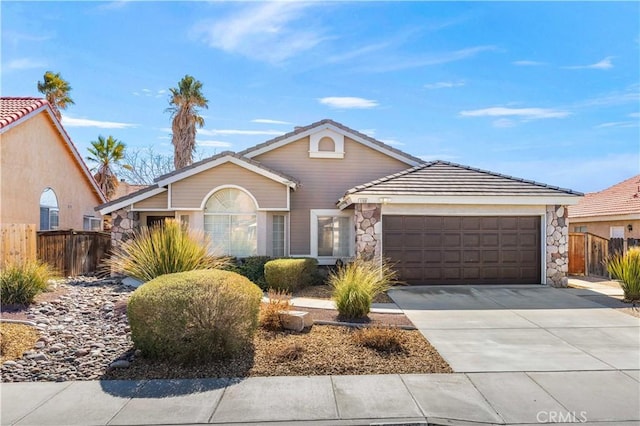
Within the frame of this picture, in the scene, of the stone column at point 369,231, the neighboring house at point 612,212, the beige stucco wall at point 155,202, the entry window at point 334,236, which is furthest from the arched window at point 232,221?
the neighboring house at point 612,212

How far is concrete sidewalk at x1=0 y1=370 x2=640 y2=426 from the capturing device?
473cm

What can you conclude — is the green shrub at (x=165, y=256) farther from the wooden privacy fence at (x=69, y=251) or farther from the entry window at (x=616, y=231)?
the entry window at (x=616, y=231)

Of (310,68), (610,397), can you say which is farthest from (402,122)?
(610,397)

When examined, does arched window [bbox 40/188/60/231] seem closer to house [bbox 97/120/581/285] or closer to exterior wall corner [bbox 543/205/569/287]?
house [bbox 97/120/581/285]

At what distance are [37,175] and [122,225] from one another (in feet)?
18.0

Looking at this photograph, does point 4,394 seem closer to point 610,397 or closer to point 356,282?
point 356,282

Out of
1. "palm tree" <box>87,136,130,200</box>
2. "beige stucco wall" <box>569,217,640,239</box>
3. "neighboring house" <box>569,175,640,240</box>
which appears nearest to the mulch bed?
→ "beige stucco wall" <box>569,217,640,239</box>

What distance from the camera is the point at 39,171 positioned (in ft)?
57.4

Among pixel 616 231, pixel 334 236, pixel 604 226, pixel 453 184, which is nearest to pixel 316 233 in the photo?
pixel 334 236

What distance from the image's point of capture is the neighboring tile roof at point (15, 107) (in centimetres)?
1504

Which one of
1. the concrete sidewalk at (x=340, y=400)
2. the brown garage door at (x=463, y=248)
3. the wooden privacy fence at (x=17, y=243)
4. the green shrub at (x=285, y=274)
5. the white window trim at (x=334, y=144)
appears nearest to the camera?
the concrete sidewalk at (x=340, y=400)

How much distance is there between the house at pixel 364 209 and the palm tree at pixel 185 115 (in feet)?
42.3

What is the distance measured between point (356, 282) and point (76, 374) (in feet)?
17.7

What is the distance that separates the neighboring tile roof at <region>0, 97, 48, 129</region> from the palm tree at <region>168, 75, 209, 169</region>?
10968 mm
